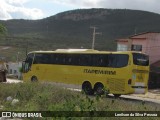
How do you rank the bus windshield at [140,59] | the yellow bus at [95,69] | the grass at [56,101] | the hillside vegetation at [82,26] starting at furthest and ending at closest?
the hillside vegetation at [82,26]
the yellow bus at [95,69]
the bus windshield at [140,59]
the grass at [56,101]

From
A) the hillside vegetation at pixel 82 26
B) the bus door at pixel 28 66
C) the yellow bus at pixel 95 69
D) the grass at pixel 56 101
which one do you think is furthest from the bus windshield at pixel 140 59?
the hillside vegetation at pixel 82 26

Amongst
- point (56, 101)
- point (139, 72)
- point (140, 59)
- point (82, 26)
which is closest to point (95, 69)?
point (139, 72)

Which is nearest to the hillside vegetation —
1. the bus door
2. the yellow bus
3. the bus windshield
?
the bus door

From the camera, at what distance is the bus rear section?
2632 centimetres

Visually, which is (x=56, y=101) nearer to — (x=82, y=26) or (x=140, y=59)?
(x=140, y=59)

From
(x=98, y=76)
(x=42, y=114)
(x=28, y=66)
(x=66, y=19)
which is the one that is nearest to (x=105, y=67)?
(x=98, y=76)

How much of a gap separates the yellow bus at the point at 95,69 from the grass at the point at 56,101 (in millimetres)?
5586

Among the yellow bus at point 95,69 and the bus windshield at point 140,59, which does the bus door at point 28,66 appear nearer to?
the yellow bus at point 95,69

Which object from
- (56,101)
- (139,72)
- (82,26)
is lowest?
(56,101)

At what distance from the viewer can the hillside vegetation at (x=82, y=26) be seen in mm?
133113

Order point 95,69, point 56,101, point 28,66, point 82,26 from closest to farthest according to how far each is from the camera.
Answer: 1. point 56,101
2. point 95,69
3. point 28,66
4. point 82,26

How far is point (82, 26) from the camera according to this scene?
15962cm

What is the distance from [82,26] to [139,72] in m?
134

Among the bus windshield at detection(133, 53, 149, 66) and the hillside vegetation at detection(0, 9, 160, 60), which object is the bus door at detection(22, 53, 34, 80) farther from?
the hillside vegetation at detection(0, 9, 160, 60)
